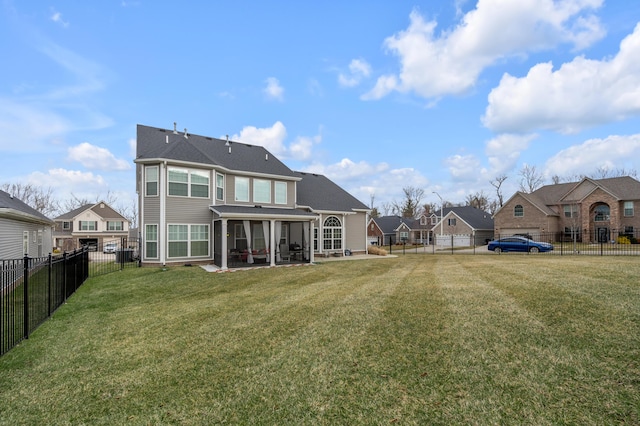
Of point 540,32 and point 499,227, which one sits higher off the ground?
point 540,32

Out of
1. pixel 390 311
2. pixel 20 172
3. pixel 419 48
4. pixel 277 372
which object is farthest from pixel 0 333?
pixel 20 172

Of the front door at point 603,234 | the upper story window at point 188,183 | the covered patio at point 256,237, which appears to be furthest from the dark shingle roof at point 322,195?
the front door at point 603,234

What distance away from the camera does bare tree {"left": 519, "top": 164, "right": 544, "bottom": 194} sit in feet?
167

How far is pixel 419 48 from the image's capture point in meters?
13.4

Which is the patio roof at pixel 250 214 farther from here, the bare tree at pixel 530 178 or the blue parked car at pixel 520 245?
the bare tree at pixel 530 178

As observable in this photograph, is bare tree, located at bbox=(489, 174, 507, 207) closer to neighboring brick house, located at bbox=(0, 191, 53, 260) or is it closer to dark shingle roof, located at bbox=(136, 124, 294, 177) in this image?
dark shingle roof, located at bbox=(136, 124, 294, 177)

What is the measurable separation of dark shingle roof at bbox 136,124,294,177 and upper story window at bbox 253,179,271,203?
0.61 m

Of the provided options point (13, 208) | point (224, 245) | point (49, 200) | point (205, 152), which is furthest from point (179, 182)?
point (49, 200)

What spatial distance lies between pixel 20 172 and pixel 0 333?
5612 centimetres

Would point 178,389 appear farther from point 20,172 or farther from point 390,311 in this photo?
point 20,172

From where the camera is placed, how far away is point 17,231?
14.0 meters

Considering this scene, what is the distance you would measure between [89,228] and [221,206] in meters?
39.1

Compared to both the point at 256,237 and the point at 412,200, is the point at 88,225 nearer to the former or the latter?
the point at 256,237

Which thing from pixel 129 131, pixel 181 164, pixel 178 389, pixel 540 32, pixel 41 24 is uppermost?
pixel 41 24
